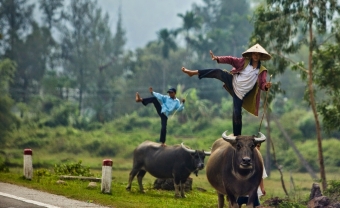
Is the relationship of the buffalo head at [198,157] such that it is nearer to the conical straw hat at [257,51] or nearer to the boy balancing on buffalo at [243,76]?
the boy balancing on buffalo at [243,76]

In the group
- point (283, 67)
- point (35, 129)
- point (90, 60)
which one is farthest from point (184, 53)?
point (283, 67)

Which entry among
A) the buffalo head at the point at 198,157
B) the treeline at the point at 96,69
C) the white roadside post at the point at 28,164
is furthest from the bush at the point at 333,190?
the treeline at the point at 96,69

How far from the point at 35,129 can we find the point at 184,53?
2383cm

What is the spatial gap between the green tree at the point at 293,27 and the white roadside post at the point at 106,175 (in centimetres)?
1008

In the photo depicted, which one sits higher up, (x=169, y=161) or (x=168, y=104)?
(x=168, y=104)

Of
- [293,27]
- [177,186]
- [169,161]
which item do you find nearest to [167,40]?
[293,27]

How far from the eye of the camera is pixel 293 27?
24328 mm

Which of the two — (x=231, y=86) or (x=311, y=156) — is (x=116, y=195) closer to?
(x=231, y=86)

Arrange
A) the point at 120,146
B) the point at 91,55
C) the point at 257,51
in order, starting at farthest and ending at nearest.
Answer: the point at 91,55
the point at 120,146
the point at 257,51

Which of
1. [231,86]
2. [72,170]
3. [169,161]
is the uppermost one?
[231,86]

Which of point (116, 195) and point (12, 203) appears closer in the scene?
point (12, 203)

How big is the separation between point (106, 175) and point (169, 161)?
8.41 ft

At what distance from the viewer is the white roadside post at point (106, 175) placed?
14938 mm

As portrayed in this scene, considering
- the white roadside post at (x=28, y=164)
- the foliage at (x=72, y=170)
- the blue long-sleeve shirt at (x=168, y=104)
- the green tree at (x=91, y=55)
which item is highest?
the green tree at (x=91, y=55)
